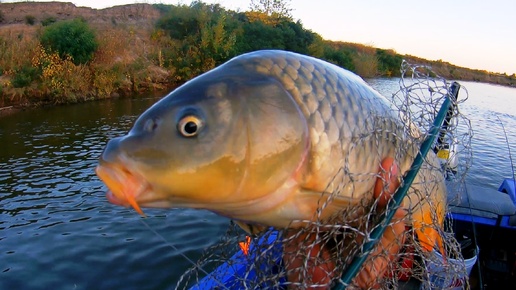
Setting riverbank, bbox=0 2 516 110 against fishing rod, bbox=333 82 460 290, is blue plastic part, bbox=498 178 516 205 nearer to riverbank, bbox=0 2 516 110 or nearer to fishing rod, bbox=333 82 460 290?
riverbank, bbox=0 2 516 110

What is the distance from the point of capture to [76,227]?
24.5 ft

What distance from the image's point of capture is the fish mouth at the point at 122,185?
46.8 inches

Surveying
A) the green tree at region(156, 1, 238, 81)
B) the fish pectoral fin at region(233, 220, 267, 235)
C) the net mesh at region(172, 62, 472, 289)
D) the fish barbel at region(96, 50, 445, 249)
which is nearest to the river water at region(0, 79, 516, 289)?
the net mesh at region(172, 62, 472, 289)

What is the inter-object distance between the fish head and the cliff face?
49887mm

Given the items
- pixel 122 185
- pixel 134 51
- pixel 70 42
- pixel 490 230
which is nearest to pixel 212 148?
pixel 122 185

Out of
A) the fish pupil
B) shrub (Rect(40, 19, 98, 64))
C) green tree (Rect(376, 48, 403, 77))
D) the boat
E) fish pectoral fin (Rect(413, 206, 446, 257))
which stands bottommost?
the boat

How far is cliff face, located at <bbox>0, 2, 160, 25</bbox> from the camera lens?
4484cm

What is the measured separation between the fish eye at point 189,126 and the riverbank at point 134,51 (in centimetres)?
290

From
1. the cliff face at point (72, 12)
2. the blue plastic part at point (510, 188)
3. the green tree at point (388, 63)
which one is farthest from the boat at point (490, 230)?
the green tree at point (388, 63)

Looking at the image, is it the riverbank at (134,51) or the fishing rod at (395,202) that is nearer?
the fishing rod at (395,202)

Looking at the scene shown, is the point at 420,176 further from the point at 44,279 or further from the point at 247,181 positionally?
the point at 44,279

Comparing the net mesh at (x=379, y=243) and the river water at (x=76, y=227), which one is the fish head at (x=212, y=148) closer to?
the net mesh at (x=379, y=243)

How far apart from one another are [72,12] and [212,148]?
5760 centimetres

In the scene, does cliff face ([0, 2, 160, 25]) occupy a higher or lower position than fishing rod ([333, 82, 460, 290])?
higher
